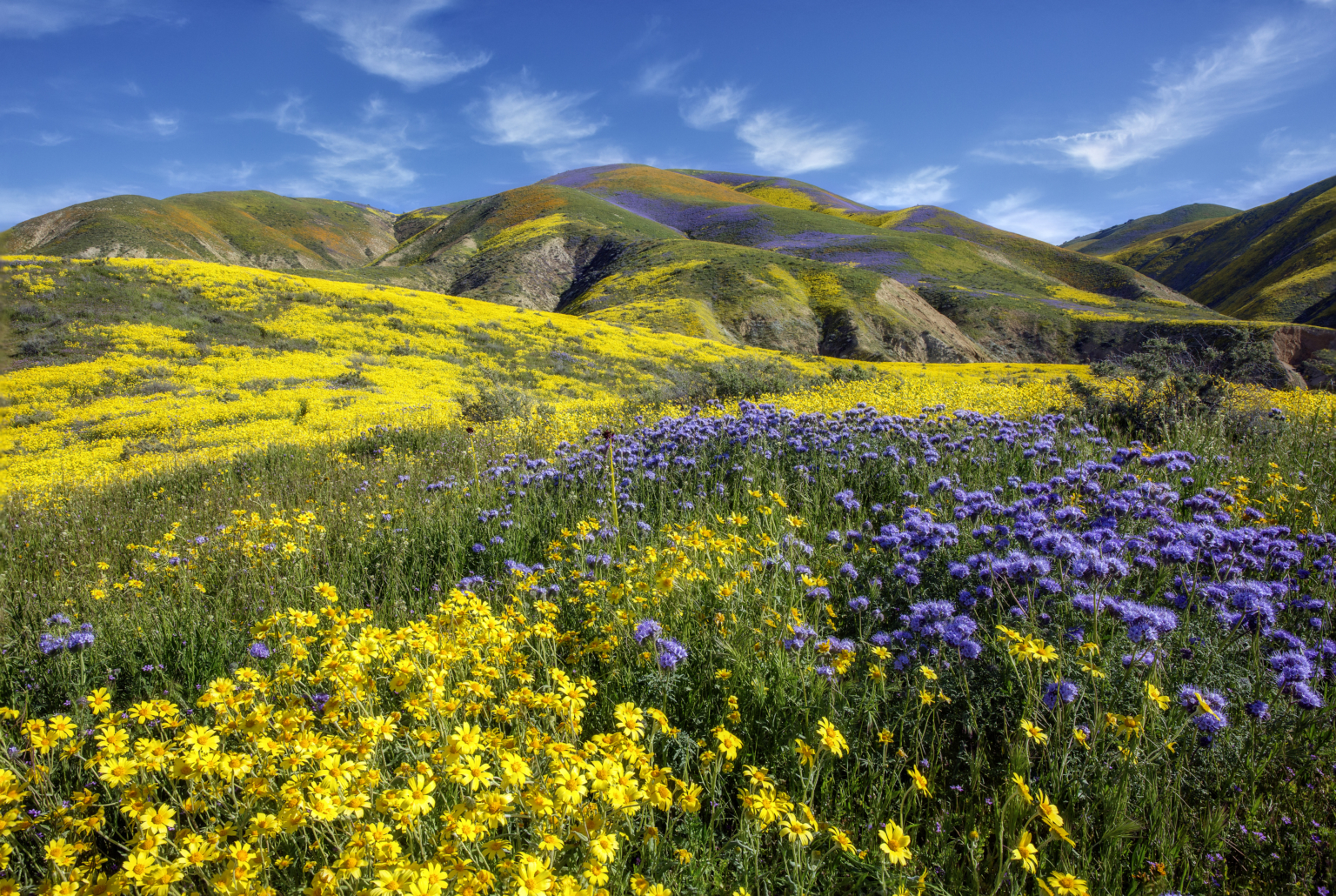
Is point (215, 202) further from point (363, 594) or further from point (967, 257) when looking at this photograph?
point (363, 594)

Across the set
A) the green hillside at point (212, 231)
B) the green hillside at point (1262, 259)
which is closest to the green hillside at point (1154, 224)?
the green hillside at point (1262, 259)

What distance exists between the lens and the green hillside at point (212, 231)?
2494 inches

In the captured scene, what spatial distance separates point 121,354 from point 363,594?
16.8 m

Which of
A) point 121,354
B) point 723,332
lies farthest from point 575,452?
point 723,332

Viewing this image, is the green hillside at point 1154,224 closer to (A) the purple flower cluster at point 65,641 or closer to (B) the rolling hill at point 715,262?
(B) the rolling hill at point 715,262

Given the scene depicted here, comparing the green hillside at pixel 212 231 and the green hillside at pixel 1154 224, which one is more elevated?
the green hillside at pixel 1154 224

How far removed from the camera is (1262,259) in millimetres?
73875

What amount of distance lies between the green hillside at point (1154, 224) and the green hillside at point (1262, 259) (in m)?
11.4

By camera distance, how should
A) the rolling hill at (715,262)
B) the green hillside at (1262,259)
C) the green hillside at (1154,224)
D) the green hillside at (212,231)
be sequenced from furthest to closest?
the green hillside at (1154,224)
the green hillside at (212,231)
the green hillside at (1262,259)
the rolling hill at (715,262)

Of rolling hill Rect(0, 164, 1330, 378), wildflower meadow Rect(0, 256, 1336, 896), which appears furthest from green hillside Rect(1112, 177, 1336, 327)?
wildflower meadow Rect(0, 256, 1336, 896)

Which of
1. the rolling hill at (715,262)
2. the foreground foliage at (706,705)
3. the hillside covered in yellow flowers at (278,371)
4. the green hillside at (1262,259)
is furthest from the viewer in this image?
the green hillside at (1262,259)

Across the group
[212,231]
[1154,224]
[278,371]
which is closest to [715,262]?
[278,371]

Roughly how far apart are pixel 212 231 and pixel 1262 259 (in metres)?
143

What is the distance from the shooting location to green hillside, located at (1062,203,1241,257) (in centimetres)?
12706
